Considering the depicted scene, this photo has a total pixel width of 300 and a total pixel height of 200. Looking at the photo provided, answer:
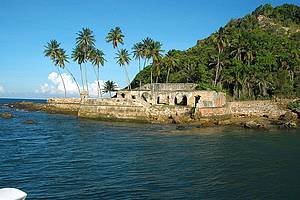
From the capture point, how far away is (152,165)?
2214cm

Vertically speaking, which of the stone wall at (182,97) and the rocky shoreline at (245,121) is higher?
the stone wall at (182,97)

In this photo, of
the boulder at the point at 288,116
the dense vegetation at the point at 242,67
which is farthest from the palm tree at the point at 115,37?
the boulder at the point at 288,116

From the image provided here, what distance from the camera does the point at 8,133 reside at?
38562 millimetres

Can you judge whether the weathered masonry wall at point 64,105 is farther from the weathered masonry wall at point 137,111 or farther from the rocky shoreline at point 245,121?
the rocky shoreline at point 245,121

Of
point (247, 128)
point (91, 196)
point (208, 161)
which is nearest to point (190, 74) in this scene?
point (247, 128)

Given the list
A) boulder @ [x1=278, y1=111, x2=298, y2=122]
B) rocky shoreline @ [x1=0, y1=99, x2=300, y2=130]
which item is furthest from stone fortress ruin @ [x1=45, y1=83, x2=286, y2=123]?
boulder @ [x1=278, y1=111, x2=298, y2=122]

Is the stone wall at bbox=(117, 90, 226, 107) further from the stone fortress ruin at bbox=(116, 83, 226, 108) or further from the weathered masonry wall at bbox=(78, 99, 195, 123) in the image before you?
the weathered masonry wall at bbox=(78, 99, 195, 123)

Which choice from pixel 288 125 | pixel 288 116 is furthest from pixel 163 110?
pixel 288 116

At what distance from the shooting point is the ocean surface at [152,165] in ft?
54.5

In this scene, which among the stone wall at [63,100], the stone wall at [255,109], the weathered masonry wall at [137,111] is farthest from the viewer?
the stone wall at [63,100]

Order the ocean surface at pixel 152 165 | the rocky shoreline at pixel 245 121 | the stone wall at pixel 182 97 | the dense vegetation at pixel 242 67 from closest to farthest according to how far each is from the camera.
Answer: the ocean surface at pixel 152 165
the rocky shoreline at pixel 245 121
the stone wall at pixel 182 97
the dense vegetation at pixel 242 67

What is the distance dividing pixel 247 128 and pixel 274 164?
20537 millimetres

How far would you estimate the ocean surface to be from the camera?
54.5 ft

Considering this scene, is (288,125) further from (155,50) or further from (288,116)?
(155,50)
